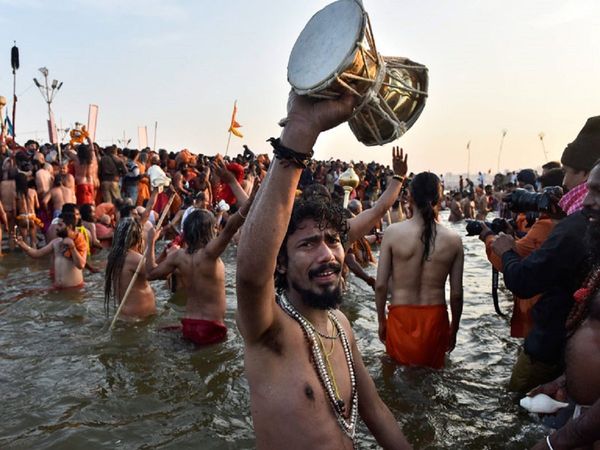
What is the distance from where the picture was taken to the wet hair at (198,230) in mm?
5141

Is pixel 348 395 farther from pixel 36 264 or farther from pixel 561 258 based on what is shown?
pixel 36 264

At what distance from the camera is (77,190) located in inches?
502

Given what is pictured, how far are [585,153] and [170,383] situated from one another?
3.90 metres

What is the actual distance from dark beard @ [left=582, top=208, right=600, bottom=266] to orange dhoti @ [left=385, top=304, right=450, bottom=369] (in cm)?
182

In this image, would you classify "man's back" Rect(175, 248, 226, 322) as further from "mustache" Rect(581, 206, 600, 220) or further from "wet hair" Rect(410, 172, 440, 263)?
"mustache" Rect(581, 206, 600, 220)

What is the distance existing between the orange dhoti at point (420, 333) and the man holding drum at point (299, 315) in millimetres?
2164

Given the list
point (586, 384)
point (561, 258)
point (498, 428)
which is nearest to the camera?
point (586, 384)

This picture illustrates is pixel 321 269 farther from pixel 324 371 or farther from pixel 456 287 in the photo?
pixel 456 287

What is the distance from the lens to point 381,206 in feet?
11.8

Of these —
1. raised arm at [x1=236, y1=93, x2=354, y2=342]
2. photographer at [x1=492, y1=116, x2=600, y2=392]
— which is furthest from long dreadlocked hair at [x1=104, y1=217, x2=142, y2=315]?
raised arm at [x1=236, y1=93, x2=354, y2=342]

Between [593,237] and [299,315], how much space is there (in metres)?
1.53

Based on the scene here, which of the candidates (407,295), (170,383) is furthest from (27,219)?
(407,295)

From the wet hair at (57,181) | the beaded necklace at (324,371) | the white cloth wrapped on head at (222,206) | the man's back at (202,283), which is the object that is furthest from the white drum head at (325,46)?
the wet hair at (57,181)

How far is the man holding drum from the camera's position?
1.59m
